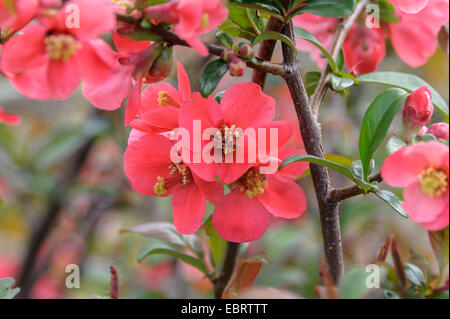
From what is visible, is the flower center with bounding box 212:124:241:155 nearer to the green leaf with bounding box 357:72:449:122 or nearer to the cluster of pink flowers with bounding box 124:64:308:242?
the cluster of pink flowers with bounding box 124:64:308:242

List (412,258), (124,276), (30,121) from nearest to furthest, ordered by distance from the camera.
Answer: (412,258) → (124,276) → (30,121)

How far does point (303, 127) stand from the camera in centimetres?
66

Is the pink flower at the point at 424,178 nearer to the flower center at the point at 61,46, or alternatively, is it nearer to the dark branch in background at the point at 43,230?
the flower center at the point at 61,46

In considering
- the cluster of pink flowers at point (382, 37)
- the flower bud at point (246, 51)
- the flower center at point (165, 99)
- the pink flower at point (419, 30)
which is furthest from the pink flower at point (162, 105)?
the pink flower at point (419, 30)

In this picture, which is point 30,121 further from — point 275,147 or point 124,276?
point 275,147

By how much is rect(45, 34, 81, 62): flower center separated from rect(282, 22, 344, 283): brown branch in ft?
0.88

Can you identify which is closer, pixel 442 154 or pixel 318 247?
pixel 442 154

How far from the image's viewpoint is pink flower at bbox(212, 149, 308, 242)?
680 mm

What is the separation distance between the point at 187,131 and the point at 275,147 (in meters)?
0.12

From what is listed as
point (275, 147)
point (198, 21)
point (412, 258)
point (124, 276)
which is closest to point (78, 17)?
point (198, 21)

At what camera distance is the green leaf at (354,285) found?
543 millimetres

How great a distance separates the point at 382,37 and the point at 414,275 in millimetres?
474

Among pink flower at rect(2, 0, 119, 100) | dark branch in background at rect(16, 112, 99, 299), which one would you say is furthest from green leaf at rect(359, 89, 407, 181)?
dark branch in background at rect(16, 112, 99, 299)

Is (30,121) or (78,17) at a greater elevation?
(78,17)
